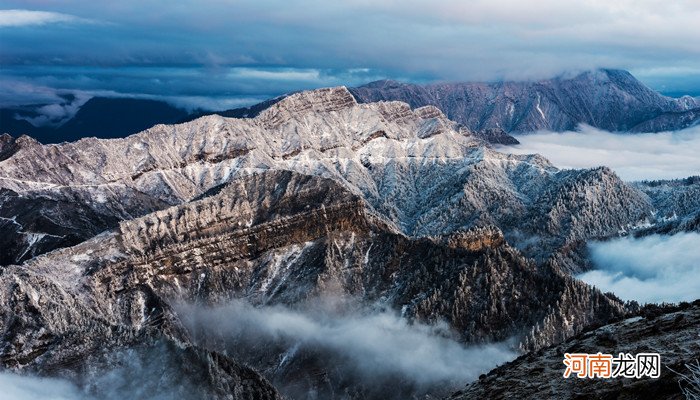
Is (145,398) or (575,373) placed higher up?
(575,373)

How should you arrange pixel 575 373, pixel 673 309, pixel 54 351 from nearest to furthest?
pixel 575 373
pixel 673 309
pixel 54 351

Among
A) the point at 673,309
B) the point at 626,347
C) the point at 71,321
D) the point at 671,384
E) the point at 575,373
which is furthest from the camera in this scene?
the point at 71,321

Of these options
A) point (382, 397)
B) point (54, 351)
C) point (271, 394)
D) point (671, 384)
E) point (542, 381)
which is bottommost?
point (382, 397)

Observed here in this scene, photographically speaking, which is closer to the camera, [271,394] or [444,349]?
[271,394]

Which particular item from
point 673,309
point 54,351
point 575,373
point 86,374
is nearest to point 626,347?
point 575,373

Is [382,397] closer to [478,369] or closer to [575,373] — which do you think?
[478,369]

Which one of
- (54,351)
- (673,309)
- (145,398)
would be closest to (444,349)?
(145,398)
